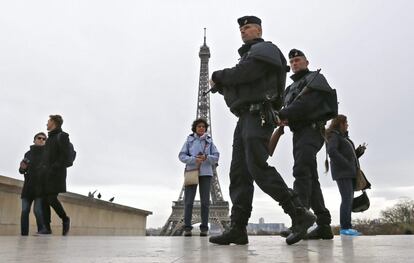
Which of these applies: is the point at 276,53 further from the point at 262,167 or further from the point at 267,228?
the point at 267,228

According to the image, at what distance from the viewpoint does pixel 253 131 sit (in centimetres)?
342

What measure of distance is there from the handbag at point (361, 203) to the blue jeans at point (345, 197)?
39 cm

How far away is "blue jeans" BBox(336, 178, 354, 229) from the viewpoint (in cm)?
552

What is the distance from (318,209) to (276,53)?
6.10ft

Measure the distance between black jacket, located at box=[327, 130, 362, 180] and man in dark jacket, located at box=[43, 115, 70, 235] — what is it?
3.69 metres

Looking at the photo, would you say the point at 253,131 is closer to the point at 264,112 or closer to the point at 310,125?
the point at 264,112

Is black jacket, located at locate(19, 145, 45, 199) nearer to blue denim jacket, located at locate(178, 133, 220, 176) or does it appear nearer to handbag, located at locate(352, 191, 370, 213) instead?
blue denim jacket, located at locate(178, 133, 220, 176)

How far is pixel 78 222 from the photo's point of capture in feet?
32.2

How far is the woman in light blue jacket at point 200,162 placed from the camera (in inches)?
255

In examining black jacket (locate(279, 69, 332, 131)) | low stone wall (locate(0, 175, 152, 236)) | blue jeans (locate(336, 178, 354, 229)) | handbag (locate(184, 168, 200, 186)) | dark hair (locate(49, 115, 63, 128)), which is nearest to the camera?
black jacket (locate(279, 69, 332, 131))

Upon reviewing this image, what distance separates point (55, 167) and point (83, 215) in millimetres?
3860

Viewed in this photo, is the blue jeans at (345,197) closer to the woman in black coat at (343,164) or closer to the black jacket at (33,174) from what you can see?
the woman in black coat at (343,164)

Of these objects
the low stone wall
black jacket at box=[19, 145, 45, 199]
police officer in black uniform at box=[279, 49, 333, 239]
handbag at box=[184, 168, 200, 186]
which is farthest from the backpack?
police officer in black uniform at box=[279, 49, 333, 239]

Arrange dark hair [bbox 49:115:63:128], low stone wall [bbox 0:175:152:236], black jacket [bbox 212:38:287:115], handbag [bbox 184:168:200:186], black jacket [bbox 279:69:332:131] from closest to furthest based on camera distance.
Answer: black jacket [bbox 212:38:287:115], black jacket [bbox 279:69:332:131], handbag [bbox 184:168:200:186], dark hair [bbox 49:115:63:128], low stone wall [bbox 0:175:152:236]
